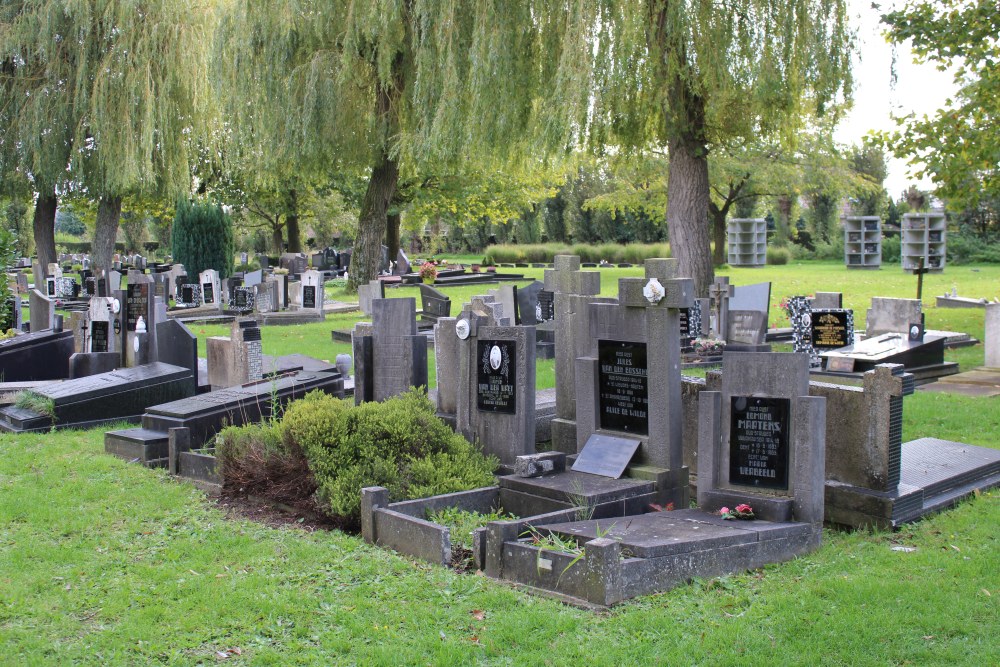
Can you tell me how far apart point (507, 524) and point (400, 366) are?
145 inches

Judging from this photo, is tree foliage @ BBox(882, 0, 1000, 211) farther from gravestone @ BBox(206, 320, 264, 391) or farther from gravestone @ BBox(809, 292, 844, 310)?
gravestone @ BBox(206, 320, 264, 391)

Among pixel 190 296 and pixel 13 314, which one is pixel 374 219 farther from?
pixel 13 314

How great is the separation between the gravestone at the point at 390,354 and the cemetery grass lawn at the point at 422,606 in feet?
8.48

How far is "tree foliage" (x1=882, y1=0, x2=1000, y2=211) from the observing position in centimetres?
1559

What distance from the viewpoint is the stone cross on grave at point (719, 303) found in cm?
1608

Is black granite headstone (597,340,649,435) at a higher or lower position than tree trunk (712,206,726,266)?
lower

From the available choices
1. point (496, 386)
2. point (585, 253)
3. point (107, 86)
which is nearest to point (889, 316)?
point (496, 386)

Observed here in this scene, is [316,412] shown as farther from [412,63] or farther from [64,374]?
[412,63]

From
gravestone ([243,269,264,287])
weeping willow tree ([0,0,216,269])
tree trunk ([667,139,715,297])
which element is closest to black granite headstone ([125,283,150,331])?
tree trunk ([667,139,715,297])

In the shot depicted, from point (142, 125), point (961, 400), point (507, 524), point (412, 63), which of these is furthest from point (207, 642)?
point (142, 125)

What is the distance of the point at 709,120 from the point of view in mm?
17094

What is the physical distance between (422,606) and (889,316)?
37.1ft

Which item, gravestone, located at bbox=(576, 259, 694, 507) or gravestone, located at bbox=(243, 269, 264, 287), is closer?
gravestone, located at bbox=(576, 259, 694, 507)

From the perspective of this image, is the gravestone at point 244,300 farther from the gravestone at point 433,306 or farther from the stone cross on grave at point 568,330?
the stone cross on grave at point 568,330
